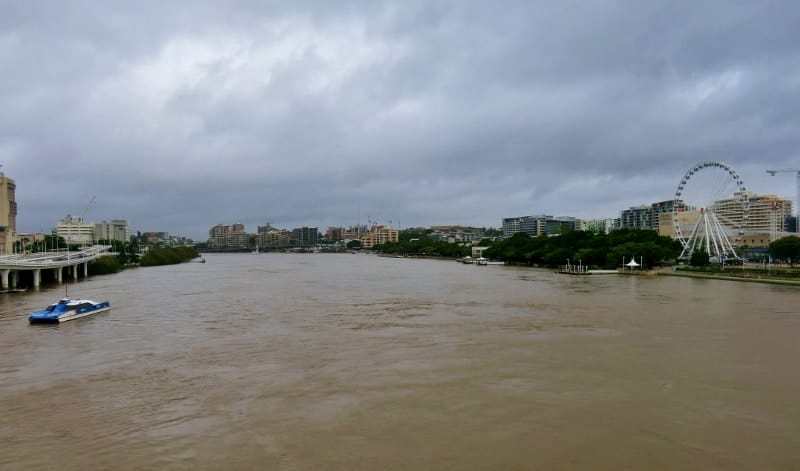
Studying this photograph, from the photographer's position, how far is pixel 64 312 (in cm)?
1730

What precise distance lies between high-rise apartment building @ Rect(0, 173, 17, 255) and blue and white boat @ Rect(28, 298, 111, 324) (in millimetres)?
39662

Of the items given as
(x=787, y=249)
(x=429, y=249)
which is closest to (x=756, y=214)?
(x=787, y=249)

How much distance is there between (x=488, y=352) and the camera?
12234 mm

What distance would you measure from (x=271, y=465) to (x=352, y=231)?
192 metres

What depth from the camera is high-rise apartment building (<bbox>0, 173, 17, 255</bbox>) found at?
5147 cm

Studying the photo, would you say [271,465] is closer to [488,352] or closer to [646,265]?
[488,352]

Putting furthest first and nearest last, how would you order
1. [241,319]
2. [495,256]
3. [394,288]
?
1. [495,256]
2. [394,288]
3. [241,319]

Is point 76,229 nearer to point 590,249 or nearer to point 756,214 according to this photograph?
point 590,249

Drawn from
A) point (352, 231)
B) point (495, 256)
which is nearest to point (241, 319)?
point (495, 256)

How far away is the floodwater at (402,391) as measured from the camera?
6.69 meters

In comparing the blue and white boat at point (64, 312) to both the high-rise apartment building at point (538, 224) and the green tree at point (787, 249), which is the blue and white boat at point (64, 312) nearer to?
the green tree at point (787, 249)

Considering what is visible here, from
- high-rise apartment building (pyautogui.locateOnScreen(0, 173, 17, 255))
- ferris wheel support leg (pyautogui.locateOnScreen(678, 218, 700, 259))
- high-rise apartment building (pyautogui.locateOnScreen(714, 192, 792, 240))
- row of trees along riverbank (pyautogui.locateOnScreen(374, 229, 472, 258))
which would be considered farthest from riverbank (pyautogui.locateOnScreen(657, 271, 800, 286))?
high-rise apartment building (pyautogui.locateOnScreen(0, 173, 17, 255))

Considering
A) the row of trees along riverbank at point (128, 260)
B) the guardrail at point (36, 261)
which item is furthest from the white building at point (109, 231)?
the guardrail at point (36, 261)

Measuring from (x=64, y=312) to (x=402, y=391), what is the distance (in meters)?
13.1
